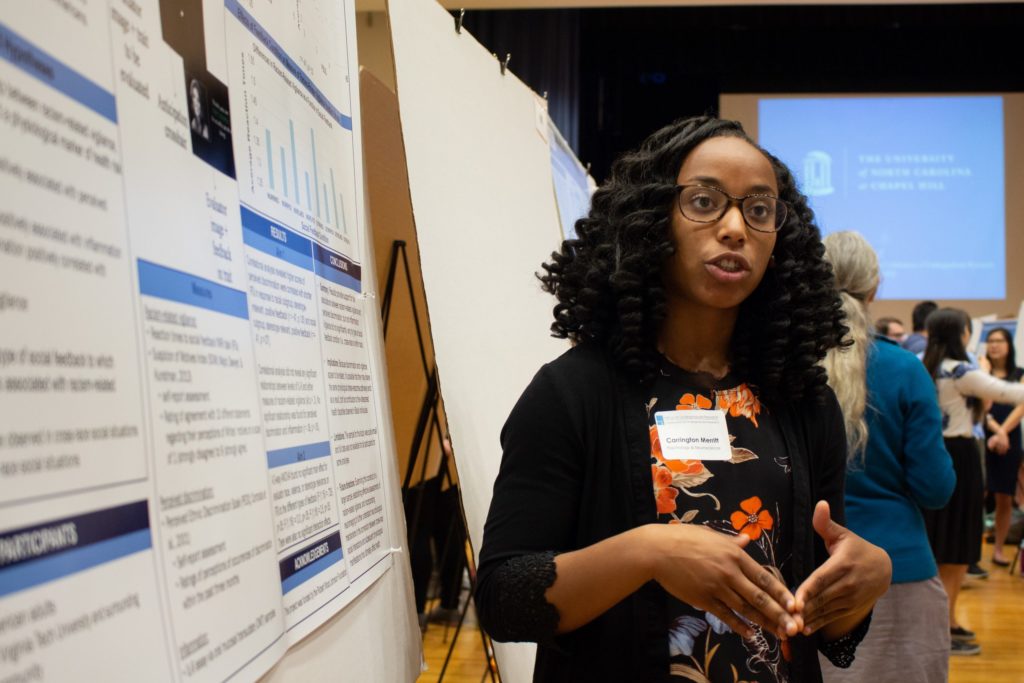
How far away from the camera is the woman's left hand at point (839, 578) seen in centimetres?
102

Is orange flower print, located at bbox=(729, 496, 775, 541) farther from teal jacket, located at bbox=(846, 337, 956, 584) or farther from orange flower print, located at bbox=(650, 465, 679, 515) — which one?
teal jacket, located at bbox=(846, 337, 956, 584)

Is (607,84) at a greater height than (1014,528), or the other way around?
(607,84)

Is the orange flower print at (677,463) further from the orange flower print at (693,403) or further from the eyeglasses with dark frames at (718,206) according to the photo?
the eyeglasses with dark frames at (718,206)

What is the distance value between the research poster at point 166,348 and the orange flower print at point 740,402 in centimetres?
52

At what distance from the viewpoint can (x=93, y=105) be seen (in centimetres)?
65

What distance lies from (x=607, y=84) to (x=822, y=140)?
218cm

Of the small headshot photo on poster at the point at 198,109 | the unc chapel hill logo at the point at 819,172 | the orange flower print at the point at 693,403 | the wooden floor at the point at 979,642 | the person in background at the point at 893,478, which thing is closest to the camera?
the small headshot photo on poster at the point at 198,109

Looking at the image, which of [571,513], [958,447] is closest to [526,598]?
[571,513]

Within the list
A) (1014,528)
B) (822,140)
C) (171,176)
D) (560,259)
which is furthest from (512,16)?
(171,176)

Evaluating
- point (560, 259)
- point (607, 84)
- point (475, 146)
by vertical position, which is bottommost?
point (560, 259)

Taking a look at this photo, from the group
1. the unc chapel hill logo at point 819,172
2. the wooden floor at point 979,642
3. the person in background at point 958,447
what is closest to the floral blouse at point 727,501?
the wooden floor at point 979,642

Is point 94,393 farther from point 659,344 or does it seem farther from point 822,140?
point 822,140

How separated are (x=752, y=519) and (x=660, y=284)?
1.14 feet

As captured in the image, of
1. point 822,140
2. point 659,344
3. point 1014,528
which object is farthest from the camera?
point 822,140
